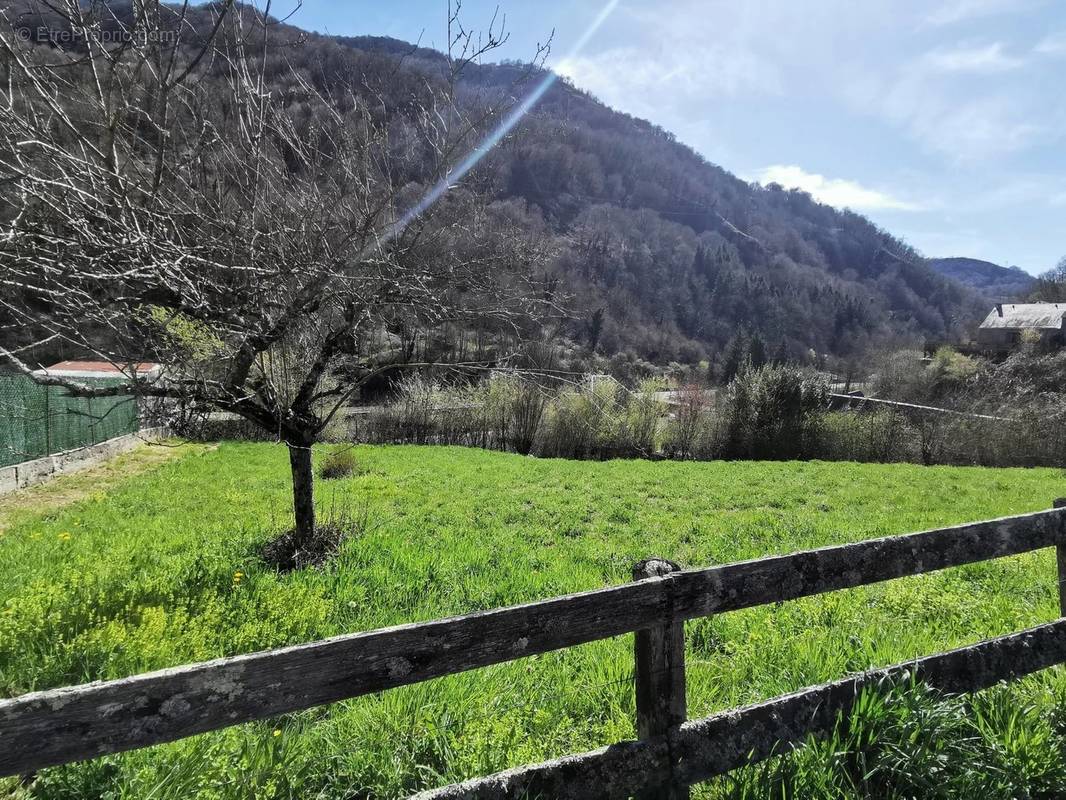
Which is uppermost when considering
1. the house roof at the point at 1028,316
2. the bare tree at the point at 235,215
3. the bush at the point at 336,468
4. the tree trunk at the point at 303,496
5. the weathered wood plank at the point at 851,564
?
the house roof at the point at 1028,316

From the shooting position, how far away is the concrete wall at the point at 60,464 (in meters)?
13.5

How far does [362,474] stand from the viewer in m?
17.1

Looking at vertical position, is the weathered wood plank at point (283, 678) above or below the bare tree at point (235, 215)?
below

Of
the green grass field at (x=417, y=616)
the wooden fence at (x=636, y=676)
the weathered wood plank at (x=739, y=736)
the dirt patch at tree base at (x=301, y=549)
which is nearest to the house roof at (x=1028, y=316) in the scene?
the green grass field at (x=417, y=616)

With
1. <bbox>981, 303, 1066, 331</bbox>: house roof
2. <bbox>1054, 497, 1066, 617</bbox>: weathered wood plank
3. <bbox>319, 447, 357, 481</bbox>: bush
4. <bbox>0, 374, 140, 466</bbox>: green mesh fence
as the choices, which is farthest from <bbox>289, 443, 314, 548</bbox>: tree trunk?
<bbox>981, 303, 1066, 331</bbox>: house roof

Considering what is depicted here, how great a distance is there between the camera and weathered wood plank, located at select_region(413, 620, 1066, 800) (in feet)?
6.26

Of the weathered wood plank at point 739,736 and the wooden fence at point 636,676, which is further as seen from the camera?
the weathered wood plank at point 739,736

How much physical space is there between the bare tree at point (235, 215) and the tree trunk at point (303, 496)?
0.09 feet

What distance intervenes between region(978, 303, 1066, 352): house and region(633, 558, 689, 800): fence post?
74031 millimetres

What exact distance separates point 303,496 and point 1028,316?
84448 millimetres

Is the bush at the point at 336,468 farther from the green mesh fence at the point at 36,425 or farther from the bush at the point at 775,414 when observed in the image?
the bush at the point at 775,414

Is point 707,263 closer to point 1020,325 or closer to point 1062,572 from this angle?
point 1020,325

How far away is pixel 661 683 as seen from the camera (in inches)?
81.7

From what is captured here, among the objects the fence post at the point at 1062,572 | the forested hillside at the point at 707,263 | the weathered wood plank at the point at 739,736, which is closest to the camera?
the weathered wood plank at the point at 739,736
